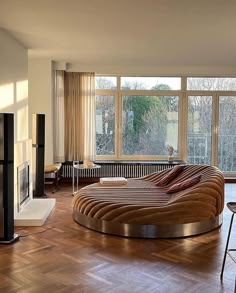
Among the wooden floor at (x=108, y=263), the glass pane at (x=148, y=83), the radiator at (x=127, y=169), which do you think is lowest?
the wooden floor at (x=108, y=263)

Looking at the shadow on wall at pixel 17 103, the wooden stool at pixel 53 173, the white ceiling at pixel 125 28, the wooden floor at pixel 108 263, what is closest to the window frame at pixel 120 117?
the wooden stool at pixel 53 173

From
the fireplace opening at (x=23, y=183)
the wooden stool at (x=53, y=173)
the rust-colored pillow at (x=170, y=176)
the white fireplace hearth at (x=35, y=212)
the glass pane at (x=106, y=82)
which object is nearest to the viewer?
the white fireplace hearth at (x=35, y=212)

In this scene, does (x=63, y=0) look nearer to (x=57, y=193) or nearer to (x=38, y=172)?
(x=38, y=172)

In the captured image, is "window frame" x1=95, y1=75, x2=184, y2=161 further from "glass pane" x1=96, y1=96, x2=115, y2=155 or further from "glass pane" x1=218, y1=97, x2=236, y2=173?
"glass pane" x1=218, y1=97, x2=236, y2=173

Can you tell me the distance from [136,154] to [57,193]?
221 cm

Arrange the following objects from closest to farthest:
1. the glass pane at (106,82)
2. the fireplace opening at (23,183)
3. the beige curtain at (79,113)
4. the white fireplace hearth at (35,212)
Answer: the white fireplace hearth at (35,212), the fireplace opening at (23,183), the beige curtain at (79,113), the glass pane at (106,82)

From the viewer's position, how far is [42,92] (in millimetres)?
7492

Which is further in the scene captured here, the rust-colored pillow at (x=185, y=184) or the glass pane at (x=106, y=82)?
the glass pane at (x=106, y=82)

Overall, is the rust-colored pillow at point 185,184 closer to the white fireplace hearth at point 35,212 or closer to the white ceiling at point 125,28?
the white fireplace hearth at point 35,212

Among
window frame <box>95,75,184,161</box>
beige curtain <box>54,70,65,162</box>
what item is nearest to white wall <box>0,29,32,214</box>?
beige curtain <box>54,70,65,162</box>

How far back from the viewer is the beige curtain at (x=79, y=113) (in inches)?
316

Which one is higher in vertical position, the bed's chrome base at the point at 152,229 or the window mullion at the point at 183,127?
the window mullion at the point at 183,127

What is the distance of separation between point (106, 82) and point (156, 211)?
178 inches

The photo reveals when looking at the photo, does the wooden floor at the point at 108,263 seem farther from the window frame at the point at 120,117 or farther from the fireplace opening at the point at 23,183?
the window frame at the point at 120,117
